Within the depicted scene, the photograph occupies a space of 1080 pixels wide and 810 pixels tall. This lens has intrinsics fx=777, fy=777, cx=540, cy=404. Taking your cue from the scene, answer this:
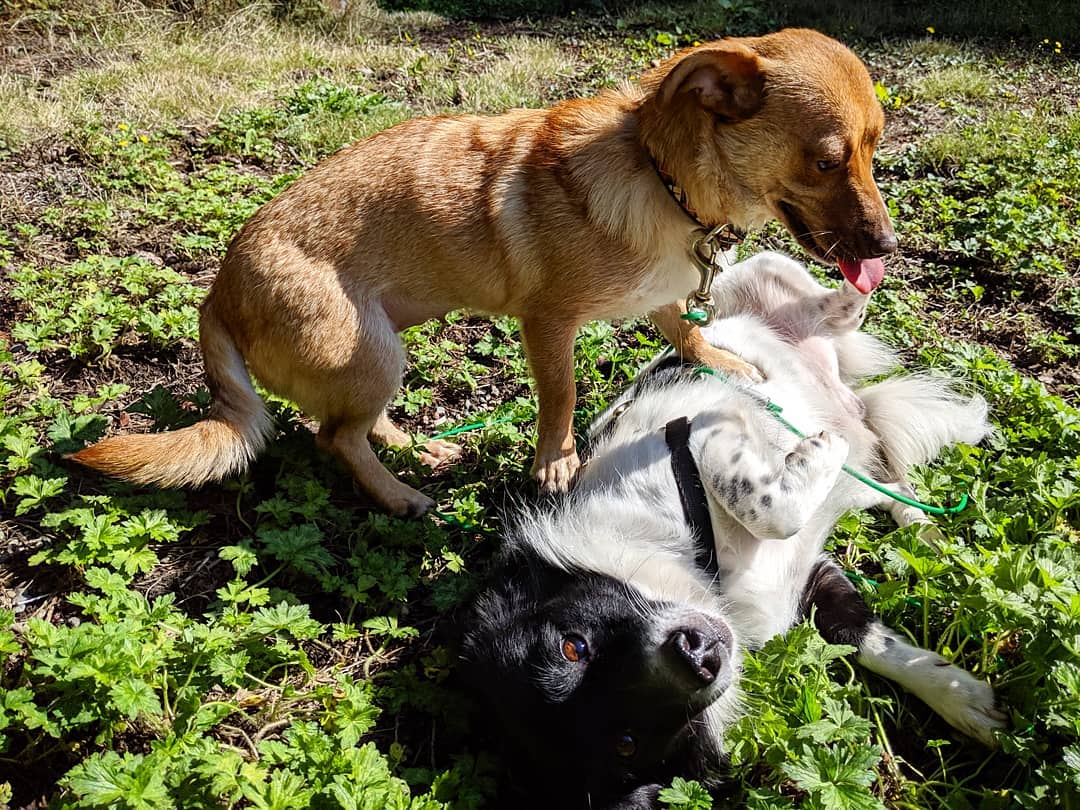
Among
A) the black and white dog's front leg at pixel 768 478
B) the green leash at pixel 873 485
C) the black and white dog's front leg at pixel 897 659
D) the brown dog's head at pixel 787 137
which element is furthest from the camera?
the green leash at pixel 873 485

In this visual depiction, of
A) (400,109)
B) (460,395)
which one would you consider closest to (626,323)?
(460,395)

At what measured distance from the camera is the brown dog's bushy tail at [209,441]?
2256mm

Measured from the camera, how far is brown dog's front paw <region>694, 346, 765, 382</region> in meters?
3.14

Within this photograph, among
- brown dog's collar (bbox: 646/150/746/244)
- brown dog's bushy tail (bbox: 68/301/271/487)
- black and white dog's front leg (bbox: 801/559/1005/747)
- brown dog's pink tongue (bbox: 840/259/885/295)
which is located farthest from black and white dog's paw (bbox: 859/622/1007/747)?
brown dog's bushy tail (bbox: 68/301/271/487)

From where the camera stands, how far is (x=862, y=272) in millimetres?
2432

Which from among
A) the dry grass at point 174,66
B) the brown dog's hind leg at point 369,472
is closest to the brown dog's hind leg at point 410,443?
the brown dog's hind leg at point 369,472

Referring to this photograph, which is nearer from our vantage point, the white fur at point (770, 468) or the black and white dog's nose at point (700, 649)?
the black and white dog's nose at point (700, 649)

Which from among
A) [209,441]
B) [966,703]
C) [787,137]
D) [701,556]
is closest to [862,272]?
[787,137]

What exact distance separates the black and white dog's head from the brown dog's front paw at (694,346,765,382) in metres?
1.21

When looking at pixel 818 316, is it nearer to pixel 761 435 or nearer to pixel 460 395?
pixel 761 435

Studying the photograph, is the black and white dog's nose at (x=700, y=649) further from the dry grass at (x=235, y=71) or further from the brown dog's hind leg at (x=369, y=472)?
the dry grass at (x=235, y=71)

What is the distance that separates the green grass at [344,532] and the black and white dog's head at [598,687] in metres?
0.13

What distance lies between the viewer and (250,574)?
8.48ft

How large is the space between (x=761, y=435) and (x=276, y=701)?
5.81 ft
